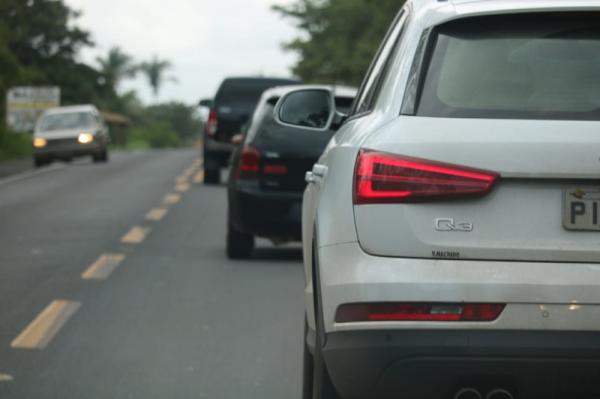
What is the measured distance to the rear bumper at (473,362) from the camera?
4.55m

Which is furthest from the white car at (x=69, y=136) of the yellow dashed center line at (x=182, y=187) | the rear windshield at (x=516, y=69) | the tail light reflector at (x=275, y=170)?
the rear windshield at (x=516, y=69)

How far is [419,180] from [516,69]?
1.56 ft

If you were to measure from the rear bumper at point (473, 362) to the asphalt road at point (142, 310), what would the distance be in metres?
2.33

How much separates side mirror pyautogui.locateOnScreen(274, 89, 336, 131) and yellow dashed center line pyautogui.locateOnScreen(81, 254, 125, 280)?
18.8 feet

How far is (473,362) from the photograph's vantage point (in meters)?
4.60

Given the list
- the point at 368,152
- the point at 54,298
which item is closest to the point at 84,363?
the point at 54,298

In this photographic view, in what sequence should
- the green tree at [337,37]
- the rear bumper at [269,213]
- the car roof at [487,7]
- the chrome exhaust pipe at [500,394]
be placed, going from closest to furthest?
the chrome exhaust pipe at [500,394] → the car roof at [487,7] → the rear bumper at [269,213] → the green tree at [337,37]

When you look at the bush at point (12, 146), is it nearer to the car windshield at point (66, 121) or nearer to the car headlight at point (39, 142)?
the car windshield at point (66, 121)

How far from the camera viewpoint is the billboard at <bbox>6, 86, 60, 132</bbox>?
68000mm

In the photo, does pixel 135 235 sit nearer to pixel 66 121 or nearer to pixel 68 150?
pixel 68 150

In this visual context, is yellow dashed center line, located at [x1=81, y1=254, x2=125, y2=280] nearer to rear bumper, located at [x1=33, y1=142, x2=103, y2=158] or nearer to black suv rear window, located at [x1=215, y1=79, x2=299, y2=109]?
black suv rear window, located at [x1=215, y1=79, x2=299, y2=109]

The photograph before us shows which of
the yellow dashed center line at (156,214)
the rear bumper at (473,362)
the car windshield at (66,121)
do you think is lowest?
the car windshield at (66,121)

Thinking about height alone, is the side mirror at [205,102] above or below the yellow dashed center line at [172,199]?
above

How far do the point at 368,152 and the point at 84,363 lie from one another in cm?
346
